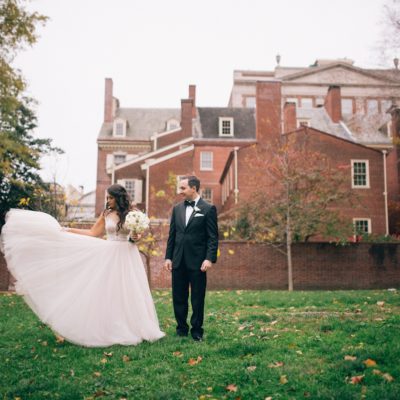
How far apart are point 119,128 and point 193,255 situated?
46469 mm

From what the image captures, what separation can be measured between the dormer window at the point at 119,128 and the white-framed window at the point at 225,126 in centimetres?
1334

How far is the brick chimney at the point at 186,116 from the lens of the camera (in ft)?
150

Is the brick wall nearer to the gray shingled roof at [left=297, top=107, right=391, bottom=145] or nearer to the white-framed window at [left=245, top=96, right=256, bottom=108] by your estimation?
the gray shingled roof at [left=297, top=107, right=391, bottom=145]

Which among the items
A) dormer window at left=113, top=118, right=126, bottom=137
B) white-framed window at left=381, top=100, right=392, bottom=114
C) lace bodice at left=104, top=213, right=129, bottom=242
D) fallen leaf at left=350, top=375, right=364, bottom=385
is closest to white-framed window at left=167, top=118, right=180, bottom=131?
dormer window at left=113, top=118, right=126, bottom=137

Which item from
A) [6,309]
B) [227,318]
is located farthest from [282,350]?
[6,309]

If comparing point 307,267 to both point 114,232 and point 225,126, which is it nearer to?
point 114,232

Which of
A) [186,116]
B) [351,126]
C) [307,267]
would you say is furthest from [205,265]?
[186,116]

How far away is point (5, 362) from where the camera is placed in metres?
5.89

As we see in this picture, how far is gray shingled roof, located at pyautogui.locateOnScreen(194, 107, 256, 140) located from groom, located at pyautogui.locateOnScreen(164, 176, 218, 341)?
119 ft

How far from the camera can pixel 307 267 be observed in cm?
2147

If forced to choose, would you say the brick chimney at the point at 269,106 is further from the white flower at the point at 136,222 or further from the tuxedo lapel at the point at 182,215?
the white flower at the point at 136,222

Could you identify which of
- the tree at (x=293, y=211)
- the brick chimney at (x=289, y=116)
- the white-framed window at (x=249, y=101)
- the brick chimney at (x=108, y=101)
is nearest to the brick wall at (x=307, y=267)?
the tree at (x=293, y=211)

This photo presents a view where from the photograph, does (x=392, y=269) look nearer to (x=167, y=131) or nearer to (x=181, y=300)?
(x=181, y=300)

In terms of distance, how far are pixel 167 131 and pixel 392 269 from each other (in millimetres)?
32204
